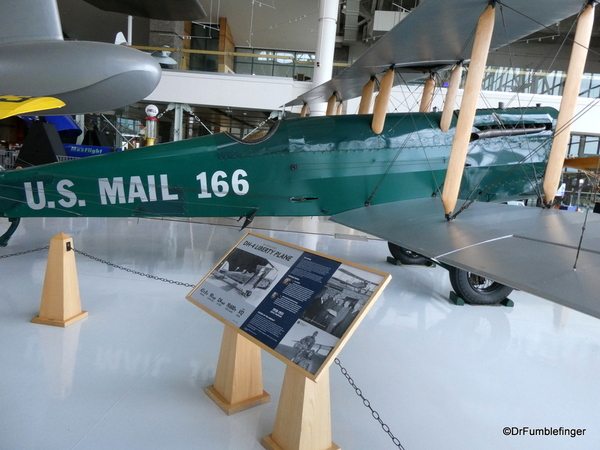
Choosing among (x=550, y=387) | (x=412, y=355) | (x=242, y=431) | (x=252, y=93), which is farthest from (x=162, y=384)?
(x=252, y=93)

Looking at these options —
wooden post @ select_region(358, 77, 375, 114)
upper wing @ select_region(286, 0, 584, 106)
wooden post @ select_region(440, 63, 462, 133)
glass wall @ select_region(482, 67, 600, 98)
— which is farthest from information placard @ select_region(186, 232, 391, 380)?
glass wall @ select_region(482, 67, 600, 98)

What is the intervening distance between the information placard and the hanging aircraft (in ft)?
4.04

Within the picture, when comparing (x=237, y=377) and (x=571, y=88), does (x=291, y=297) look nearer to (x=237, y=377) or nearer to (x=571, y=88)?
(x=237, y=377)

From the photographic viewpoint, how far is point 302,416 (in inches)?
74.0

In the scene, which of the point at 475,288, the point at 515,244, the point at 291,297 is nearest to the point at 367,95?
the point at 475,288

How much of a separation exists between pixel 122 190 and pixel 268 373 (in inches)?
116

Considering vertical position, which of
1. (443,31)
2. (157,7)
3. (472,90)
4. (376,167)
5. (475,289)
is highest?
(157,7)

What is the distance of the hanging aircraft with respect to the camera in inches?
141

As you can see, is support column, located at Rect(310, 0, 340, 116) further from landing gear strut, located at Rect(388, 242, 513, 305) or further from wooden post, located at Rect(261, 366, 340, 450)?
wooden post, located at Rect(261, 366, 340, 450)

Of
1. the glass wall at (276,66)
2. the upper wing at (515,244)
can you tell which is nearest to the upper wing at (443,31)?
the upper wing at (515,244)

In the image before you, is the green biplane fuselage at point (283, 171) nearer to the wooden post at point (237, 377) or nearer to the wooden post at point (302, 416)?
the wooden post at point (237, 377)

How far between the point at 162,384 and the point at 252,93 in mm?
10978

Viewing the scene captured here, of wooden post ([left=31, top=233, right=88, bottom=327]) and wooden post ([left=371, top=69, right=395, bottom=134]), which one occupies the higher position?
wooden post ([left=371, top=69, right=395, bottom=134])

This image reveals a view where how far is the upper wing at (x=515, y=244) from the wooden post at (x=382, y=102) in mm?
Result: 1321
